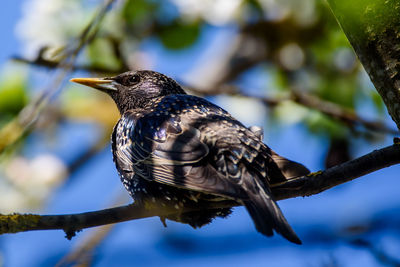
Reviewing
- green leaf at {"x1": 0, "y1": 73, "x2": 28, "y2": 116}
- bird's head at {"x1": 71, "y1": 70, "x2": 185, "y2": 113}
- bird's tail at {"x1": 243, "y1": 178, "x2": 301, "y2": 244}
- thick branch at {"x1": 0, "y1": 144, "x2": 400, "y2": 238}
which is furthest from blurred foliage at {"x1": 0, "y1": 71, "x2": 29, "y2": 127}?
bird's tail at {"x1": 243, "y1": 178, "x2": 301, "y2": 244}

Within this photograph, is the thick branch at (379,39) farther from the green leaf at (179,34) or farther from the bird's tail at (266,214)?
the green leaf at (179,34)

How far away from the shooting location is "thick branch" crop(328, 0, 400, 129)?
8.00 ft

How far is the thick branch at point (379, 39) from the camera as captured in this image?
2.44 m

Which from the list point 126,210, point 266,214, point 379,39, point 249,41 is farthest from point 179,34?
point 379,39

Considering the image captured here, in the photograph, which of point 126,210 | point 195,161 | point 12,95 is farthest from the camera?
point 12,95

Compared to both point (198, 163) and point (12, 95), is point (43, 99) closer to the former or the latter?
point (198, 163)

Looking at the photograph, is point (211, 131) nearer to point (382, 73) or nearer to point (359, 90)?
point (382, 73)

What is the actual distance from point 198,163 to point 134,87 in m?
1.68

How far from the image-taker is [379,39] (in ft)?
8.17

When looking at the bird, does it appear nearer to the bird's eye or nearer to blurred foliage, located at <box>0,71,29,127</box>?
the bird's eye

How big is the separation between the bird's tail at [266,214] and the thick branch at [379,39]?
700 mm

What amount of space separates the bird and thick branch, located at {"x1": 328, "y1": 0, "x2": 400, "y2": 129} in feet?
2.35

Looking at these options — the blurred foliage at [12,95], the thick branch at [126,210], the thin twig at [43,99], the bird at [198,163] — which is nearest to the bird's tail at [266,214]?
the bird at [198,163]

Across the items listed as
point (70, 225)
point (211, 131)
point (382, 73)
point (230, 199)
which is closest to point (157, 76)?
point (211, 131)
